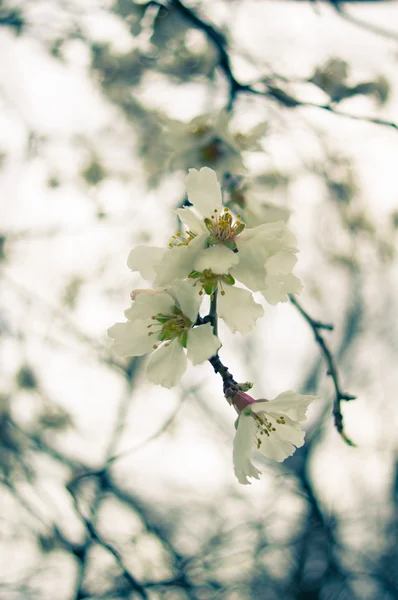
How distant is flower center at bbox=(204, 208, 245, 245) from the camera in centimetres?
111

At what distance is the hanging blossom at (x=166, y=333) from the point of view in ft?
3.46

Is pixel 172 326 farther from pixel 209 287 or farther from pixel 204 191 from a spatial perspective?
pixel 204 191

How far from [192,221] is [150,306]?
219 mm

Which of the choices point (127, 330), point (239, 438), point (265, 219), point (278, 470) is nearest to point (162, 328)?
point (127, 330)

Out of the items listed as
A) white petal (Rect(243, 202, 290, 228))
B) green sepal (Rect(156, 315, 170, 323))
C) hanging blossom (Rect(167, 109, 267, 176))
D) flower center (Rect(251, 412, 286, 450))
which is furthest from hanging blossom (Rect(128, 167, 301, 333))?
hanging blossom (Rect(167, 109, 267, 176))

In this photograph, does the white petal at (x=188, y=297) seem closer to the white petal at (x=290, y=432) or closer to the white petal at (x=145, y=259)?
the white petal at (x=145, y=259)

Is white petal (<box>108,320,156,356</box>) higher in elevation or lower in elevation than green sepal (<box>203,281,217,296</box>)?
lower

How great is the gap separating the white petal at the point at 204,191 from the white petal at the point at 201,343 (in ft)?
0.96

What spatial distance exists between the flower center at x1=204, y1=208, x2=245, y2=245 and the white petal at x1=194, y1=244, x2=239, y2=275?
0.05 metres

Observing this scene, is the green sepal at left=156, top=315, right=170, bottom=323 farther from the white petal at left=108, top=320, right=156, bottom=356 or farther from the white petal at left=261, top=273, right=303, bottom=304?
the white petal at left=261, top=273, right=303, bottom=304

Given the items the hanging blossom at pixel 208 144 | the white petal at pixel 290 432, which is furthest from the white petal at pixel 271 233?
the hanging blossom at pixel 208 144

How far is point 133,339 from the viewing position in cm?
119

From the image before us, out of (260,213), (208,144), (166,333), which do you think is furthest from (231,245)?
(208,144)

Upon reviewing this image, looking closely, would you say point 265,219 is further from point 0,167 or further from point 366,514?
point 366,514
